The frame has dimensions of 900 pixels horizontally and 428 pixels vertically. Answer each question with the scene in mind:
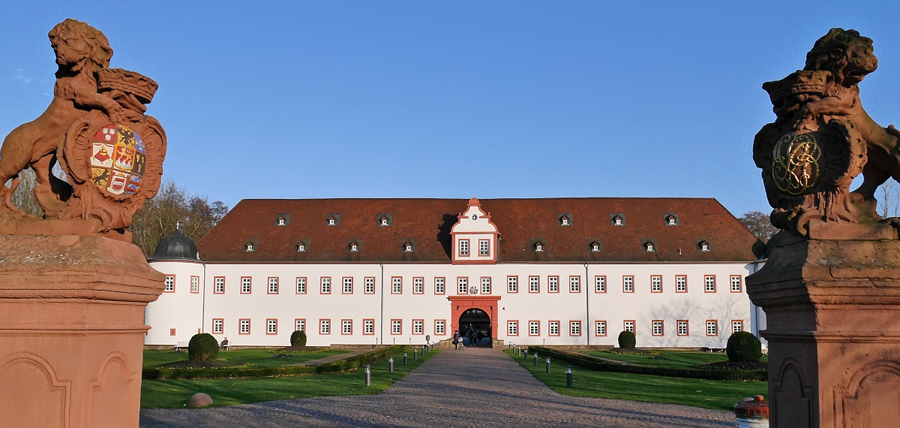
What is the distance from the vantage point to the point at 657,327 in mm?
53969

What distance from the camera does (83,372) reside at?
5.55 m

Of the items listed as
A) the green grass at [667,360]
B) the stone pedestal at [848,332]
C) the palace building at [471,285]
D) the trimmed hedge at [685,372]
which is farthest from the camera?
the palace building at [471,285]

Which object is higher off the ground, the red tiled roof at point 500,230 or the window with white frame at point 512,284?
the red tiled roof at point 500,230

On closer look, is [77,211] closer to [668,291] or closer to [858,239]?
[858,239]

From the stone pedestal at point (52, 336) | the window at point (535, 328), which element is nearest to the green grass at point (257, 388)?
the stone pedestal at point (52, 336)

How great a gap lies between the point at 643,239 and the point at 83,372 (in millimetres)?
53229

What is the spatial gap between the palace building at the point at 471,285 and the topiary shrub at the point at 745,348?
82.8ft

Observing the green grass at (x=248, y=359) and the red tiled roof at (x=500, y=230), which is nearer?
the green grass at (x=248, y=359)

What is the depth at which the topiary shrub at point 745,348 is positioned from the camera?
28.3m

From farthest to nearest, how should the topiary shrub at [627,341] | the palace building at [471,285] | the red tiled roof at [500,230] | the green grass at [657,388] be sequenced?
the red tiled roof at [500,230], the palace building at [471,285], the topiary shrub at [627,341], the green grass at [657,388]

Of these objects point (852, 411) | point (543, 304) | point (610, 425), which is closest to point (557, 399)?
point (610, 425)

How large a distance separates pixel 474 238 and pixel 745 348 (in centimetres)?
2851

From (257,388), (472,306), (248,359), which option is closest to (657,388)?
(257,388)

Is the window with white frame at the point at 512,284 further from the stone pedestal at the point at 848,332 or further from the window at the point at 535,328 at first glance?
the stone pedestal at the point at 848,332
